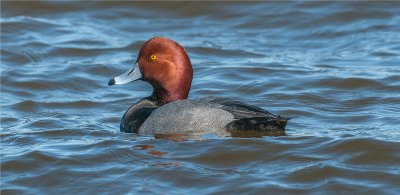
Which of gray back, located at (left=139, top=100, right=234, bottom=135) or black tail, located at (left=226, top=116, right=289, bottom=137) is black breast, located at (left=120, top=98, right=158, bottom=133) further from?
black tail, located at (left=226, top=116, right=289, bottom=137)

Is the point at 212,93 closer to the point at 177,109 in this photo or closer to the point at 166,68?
the point at 166,68

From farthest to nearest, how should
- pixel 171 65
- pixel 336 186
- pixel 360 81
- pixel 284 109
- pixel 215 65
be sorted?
pixel 215 65
pixel 360 81
pixel 284 109
pixel 171 65
pixel 336 186

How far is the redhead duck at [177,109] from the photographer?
27.2ft

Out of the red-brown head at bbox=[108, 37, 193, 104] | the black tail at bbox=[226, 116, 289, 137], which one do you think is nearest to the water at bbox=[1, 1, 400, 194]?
the black tail at bbox=[226, 116, 289, 137]

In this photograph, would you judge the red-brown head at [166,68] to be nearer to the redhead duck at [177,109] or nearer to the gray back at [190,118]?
the redhead duck at [177,109]

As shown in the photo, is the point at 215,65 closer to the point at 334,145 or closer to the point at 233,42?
the point at 233,42

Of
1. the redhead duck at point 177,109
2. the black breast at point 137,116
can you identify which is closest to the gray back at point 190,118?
the redhead duck at point 177,109

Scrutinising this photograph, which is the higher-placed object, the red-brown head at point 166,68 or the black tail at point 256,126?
the red-brown head at point 166,68

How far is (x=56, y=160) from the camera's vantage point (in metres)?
7.99

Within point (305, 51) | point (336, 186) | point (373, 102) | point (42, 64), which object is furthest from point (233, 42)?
point (336, 186)

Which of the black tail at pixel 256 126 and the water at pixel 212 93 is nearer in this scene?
the water at pixel 212 93

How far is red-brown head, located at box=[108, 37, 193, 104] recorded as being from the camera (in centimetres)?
895

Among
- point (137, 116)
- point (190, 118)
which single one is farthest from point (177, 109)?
point (137, 116)

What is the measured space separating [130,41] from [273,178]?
20.0 feet
